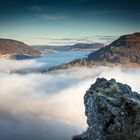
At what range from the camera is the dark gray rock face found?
117ft

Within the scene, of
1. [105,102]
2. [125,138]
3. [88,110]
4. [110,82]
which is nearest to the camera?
[125,138]

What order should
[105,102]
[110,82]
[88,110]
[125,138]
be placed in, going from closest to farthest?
[125,138] < [105,102] < [88,110] < [110,82]

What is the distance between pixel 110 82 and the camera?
1732 inches

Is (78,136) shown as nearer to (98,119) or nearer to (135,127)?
(98,119)

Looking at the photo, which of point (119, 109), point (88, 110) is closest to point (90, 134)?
point (88, 110)

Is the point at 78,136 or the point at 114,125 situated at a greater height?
the point at 114,125

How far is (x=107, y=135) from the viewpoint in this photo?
36438 millimetres

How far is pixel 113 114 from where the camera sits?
121 feet

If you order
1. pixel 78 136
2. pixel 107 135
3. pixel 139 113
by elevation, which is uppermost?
pixel 139 113

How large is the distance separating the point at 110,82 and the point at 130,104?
7492 mm

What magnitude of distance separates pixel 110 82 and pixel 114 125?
8777mm

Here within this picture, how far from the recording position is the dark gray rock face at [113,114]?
35719 millimetres

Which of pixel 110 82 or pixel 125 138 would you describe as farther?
pixel 110 82

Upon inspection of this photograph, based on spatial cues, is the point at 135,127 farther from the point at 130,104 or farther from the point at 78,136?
the point at 78,136
